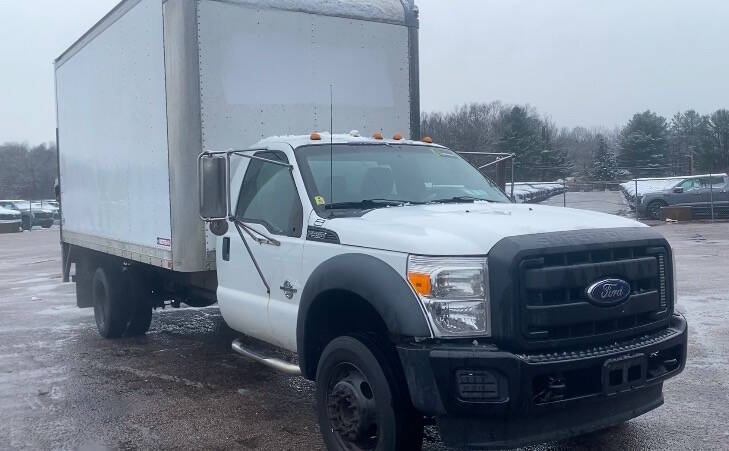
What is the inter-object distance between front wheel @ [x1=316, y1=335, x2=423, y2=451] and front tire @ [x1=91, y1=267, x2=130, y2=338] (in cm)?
472

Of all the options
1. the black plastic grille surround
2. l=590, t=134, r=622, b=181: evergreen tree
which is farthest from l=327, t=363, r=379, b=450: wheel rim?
l=590, t=134, r=622, b=181: evergreen tree

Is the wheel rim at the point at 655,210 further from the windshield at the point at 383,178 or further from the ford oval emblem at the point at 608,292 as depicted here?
the ford oval emblem at the point at 608,292

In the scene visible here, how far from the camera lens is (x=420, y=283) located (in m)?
4.04

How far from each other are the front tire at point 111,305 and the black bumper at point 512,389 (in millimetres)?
5636

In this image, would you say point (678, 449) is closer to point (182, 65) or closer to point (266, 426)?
point (266, 426)

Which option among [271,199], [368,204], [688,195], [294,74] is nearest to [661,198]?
[688,195]

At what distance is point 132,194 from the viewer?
7.91m

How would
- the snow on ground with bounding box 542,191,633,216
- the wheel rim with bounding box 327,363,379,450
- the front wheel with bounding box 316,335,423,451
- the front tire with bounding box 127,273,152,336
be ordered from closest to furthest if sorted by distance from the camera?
the front wheel with bounding box 316,335,423,451 → the wheel rim with bounding box 327,363,379,450 → the front tire with bounding box 127,273,152,336 → the snow on ground with bounding box 542,191,633,216

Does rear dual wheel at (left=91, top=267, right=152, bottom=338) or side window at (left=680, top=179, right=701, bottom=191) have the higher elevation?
side window at (left=680, top=179, right=701, bottom=191)

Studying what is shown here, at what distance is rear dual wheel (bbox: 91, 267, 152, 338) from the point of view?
8.77m

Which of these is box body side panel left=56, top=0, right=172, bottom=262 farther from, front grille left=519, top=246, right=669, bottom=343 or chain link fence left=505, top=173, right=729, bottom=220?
chain link fence left=505, top=173, right=729, bottom=220

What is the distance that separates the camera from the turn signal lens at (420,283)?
4013 millimetres

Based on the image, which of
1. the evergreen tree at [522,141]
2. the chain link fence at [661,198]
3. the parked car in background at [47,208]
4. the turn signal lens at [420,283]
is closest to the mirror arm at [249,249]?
the turn signal lens at [420,283]

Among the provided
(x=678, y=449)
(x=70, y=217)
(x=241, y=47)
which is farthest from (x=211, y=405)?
(x=70, y=217)
